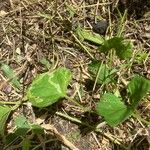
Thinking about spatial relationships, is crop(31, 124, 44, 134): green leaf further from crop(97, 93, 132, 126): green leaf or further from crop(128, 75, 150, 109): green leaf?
crop(128, 75, 150, 109): green leaf

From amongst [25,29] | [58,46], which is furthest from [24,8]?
[58,46]

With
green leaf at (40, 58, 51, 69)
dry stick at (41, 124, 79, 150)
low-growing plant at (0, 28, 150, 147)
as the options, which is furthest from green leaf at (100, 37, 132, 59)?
dry stick at (41, 124, 79, 150)

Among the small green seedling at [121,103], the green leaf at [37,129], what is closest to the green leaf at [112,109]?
the small green seedling at [121,103]

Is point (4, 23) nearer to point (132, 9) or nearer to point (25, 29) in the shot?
point (25, 29)

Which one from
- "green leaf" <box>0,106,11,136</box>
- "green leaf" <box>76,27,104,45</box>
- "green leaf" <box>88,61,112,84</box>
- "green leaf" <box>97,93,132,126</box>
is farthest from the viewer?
"green leaf" <box>76,27,104,45</box>

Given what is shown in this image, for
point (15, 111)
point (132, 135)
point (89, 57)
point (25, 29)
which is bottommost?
point (132, 135)
